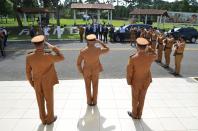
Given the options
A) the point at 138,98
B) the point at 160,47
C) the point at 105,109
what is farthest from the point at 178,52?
the point at 138,98

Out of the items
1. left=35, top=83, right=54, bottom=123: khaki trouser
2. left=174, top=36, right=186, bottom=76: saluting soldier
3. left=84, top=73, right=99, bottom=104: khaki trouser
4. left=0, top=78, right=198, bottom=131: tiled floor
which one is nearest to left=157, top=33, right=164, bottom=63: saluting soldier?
left=174, top=36, right=186, bottom=76: saluting soldier

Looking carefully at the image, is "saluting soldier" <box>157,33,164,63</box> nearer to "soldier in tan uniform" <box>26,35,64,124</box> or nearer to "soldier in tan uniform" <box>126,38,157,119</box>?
"soldier in tan uniform" <box>126,38,157,119</box>

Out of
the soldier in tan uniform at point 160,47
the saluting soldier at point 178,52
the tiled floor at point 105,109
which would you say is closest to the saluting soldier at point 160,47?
the soldier in tan uniform at point 160,47

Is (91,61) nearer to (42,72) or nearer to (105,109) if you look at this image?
(105,109)

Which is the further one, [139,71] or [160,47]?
[160,47]

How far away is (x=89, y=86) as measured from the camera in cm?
714

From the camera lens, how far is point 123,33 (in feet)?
77.2

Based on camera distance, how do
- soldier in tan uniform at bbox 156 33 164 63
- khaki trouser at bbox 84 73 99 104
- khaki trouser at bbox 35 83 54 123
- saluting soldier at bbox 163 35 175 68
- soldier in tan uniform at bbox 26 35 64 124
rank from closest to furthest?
soldier in tan uniform at bbox 26 35 64 124, khaki trouser at bbox 35 83 54 123, khaki trouser at bbox 84 73 99 104, saluting soldier at bbox 163 35 175 68, soldier in tan uniform at bbox 156 33 164 63

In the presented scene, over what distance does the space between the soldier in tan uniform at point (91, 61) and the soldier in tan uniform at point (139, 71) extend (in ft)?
3.55

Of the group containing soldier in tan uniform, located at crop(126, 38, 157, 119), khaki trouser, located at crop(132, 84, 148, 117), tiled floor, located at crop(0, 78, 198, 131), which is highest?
soldier in tan uniform, located at crop(126, 38, 157, 119)

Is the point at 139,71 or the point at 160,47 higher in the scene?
the point at 139,71

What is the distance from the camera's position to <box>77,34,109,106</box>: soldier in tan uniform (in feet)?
22.0

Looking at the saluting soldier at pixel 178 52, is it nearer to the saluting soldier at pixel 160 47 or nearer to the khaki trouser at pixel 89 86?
the saluting soldier at pixel 160 47

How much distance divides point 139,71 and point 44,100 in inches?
90.6
